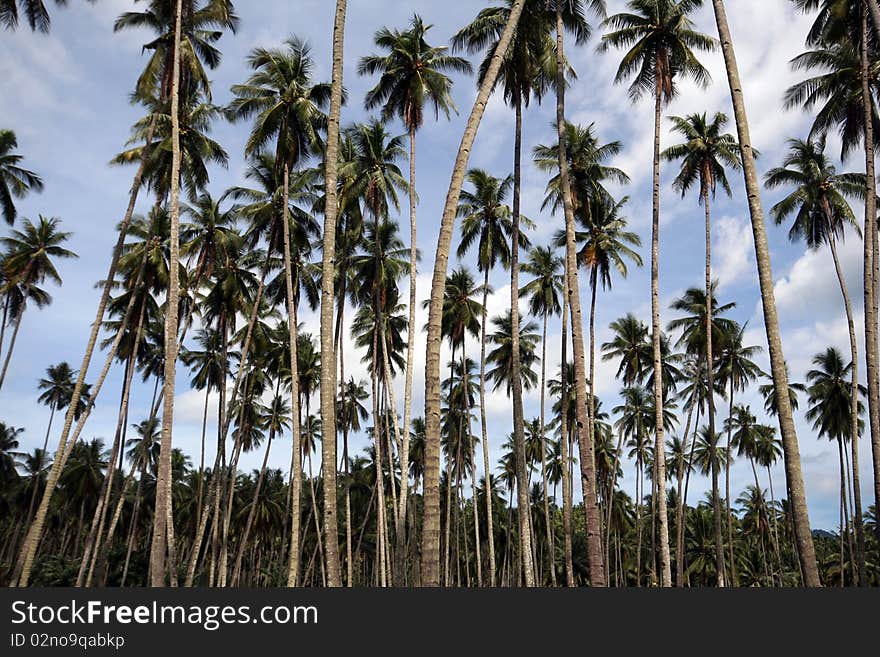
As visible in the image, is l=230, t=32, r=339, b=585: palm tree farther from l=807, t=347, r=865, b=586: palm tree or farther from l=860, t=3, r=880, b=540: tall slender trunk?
l=807, t=347, r=865, b=586: palm tree

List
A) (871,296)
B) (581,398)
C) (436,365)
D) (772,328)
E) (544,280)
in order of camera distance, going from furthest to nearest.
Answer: (544,280) → (871,296) → (581,398) → (772,328) → (436,365)

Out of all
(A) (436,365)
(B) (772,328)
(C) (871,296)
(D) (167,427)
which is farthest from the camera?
(C) (871,296)

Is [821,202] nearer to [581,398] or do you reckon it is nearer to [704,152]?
[704,152]

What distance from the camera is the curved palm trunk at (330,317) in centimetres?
1322

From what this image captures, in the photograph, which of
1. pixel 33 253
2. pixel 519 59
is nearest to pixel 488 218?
pixel 519 59

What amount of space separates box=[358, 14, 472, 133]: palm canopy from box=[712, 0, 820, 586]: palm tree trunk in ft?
43.2

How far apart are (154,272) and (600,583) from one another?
24116 mm

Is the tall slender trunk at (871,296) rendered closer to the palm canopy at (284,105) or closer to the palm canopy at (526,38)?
the palm canopy at (526,38)

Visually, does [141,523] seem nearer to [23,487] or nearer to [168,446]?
[23,487]

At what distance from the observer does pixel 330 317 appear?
14.2 meters

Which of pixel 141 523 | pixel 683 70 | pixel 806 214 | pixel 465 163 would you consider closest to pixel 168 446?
pixel 465 163

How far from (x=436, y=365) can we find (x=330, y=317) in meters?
3.98

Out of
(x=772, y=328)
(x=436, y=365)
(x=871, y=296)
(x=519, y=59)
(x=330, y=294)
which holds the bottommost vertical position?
(x=436, y=365)

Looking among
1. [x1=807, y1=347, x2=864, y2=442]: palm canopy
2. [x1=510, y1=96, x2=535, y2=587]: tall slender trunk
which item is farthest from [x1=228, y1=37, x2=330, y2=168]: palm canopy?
[x1=807, y1=347, x2=864, y2=442]: palm canopy
